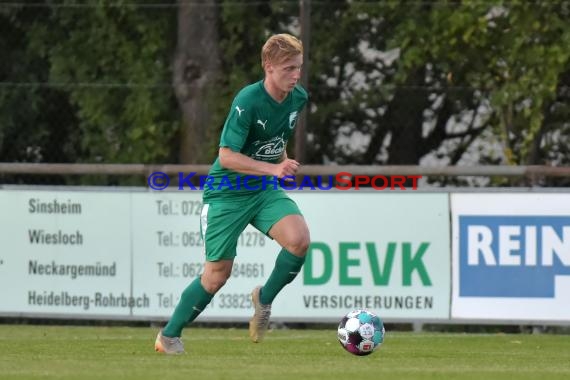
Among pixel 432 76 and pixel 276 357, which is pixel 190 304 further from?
pixel 432 76

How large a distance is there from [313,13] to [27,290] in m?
4.63

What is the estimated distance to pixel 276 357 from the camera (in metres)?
9.81

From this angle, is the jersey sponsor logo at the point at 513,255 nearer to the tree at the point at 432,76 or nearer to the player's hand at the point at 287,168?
the tree at the point at 432,76

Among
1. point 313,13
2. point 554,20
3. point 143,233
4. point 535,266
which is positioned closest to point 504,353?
point 535,266

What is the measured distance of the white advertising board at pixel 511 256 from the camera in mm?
12930

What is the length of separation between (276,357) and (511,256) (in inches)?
150

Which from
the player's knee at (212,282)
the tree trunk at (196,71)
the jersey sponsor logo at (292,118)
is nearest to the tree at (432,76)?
the tree trunk at (196,71)

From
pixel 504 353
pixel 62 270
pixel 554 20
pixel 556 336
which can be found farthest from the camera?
pixel 554 20

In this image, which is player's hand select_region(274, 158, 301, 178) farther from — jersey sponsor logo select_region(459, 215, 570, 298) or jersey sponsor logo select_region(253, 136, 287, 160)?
jersey sponsor logo select_region(459, 215, 570, 298)

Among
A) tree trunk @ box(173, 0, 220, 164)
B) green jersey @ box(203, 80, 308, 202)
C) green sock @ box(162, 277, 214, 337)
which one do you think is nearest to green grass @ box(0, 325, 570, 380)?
green sock @ box(162, 277, 214, 337)

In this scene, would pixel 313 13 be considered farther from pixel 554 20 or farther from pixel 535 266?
pixel 535 266

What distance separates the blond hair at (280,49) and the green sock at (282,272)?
1.25 metres

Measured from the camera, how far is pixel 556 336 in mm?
12961

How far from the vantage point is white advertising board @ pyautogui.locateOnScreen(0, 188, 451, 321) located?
13281 millimetres
